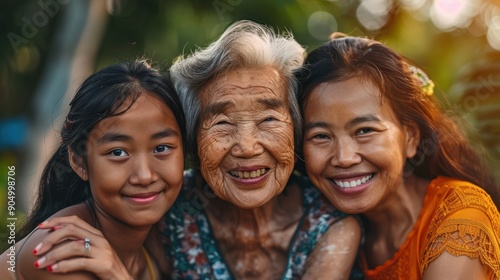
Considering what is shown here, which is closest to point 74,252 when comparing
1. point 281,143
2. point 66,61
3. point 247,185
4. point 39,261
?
point 39,261

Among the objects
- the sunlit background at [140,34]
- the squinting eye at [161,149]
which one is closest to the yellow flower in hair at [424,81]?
the squinting eye at [161,149]

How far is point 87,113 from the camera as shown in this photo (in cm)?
336

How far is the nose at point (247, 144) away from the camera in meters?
3.38

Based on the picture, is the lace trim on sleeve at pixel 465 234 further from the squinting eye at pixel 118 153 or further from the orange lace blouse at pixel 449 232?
the squinting eye at pixel 118 153

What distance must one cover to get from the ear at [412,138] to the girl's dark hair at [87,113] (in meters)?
1.21

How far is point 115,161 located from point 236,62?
79 centimetres

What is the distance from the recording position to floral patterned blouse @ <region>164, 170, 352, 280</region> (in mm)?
3707

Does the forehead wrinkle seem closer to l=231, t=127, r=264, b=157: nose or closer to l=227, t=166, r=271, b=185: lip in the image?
l=231, t=127, r=264, b=157: nose

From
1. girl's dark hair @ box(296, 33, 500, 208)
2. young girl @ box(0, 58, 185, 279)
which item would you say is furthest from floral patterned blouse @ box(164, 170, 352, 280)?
girl's dark hair @ box(296, 33, 500, 208)

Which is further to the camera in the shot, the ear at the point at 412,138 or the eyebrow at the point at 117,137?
the ear at the point at 412,138

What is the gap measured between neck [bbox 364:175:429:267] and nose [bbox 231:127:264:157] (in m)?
0.84

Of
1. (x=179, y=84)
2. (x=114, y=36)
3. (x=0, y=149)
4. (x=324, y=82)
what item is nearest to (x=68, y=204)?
(x=179, y=84)

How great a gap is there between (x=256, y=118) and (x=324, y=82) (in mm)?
413

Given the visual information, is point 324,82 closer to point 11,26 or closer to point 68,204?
point 68,204
